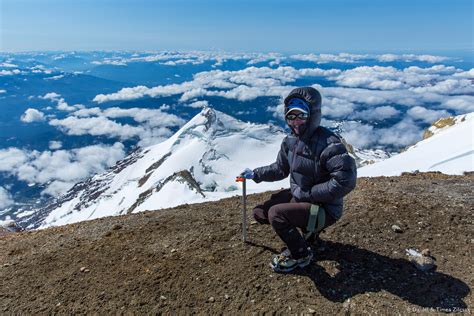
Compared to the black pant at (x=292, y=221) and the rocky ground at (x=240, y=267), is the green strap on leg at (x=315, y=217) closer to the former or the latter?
the black pant at (x=292, y=221)

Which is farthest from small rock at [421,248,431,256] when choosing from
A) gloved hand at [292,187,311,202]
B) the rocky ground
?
gloved hand at [292,187,311,202]

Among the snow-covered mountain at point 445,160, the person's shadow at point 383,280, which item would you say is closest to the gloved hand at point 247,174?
the person's shadow at point 383,280

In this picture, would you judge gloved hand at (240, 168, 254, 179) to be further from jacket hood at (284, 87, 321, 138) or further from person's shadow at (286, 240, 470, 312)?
person's shadow at (286, 240, 470, 312)

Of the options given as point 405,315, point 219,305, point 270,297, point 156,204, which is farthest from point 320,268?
point 156,204

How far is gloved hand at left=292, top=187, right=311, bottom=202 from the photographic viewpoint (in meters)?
6.30

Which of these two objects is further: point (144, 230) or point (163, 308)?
point (144, 230)

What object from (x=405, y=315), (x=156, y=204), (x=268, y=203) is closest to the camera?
(x=405, y=315)

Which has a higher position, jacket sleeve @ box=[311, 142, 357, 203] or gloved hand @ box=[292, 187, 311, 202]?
jacket sleeve @ box=[311, 142, 357, 203]

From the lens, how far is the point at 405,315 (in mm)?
5586

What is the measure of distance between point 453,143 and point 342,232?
24.9 metres

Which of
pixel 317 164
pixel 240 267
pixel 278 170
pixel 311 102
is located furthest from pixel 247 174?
pixel 311 102

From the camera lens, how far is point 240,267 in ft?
23.2

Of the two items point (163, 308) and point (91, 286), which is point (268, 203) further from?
point (91, 286)

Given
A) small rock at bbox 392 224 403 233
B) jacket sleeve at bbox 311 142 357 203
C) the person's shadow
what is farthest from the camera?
small rock at bbox 392 224 403 233
